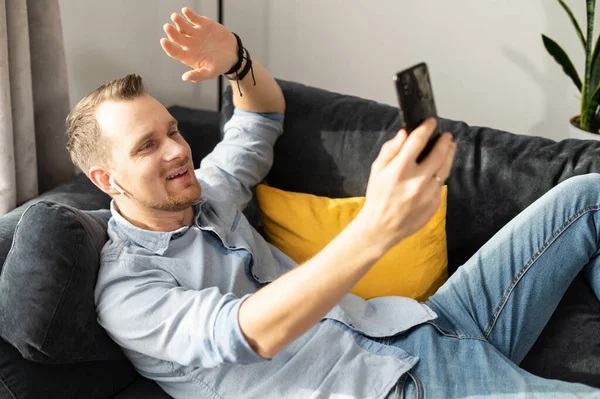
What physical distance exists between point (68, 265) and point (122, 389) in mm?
367

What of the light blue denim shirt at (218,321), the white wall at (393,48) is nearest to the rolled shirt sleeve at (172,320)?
the light blue denim shirt at (218,321)

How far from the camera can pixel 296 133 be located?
2.01m

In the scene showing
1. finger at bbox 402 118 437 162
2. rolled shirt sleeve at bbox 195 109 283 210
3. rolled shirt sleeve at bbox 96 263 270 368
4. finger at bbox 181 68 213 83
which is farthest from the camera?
rolled shirt sleeve at bbox 195 109 283 210

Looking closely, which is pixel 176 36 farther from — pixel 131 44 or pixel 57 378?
pixel 131 44

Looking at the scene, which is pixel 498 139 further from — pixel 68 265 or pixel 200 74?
pixel 68 265

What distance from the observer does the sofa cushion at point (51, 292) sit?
132 cm

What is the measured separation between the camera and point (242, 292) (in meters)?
1.55

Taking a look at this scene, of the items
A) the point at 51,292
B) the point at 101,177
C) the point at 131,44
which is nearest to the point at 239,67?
the point at 101,177

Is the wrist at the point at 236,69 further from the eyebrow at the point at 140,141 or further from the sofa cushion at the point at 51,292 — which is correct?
the sofa cushion at the point at 51,292

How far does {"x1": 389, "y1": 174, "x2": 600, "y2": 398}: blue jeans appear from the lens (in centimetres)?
152

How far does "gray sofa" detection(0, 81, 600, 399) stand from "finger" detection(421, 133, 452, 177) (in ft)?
2.48

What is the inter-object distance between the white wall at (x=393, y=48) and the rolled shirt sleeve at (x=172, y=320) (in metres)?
1.35

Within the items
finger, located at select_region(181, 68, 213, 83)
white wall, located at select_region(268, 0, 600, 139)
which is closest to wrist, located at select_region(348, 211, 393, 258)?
finger, located at select_region(181, 68, 213, 83)

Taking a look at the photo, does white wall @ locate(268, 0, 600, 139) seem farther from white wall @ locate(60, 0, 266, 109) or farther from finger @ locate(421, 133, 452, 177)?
finger @ locate(421, 133, 452, 177)
